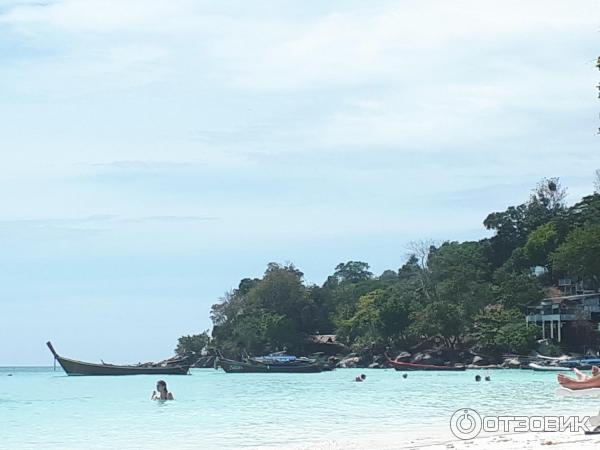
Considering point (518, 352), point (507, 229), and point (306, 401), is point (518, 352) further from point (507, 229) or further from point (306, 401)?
point (306, 401)

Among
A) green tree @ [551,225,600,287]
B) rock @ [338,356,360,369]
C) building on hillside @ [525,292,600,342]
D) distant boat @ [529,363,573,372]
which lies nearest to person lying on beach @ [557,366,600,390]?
distant boat @ [529,363,573,372]

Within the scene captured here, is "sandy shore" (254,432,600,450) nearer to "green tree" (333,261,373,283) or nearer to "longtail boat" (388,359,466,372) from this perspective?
"longtail boat" (388,359,466,372)

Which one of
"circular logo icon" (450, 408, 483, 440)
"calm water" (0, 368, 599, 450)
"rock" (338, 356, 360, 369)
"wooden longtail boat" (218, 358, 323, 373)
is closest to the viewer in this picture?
"circular logo icon" (450, 408, 483, 440)

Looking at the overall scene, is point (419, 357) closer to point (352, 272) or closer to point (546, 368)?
point (546, 368)

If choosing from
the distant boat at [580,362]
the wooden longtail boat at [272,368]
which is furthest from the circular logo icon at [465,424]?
the wooden longtail boat at [272,368]

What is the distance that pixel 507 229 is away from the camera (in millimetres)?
83312

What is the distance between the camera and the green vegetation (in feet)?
225

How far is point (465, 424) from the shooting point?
Answer: 67.4 feet

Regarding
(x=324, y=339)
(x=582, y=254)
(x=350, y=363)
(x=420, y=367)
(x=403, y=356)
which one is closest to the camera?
(x=420, y=367)

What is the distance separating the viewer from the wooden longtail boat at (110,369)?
216 ft

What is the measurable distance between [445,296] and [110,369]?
2606cm

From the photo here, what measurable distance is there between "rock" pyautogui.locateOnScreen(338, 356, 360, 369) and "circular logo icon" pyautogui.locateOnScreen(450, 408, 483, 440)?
5208 centimetres

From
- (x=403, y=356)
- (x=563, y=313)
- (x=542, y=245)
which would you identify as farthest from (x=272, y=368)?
(x=542, y=245)

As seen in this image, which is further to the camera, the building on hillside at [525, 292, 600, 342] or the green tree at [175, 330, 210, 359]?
the green tree at [175, 330, 210, 359]
